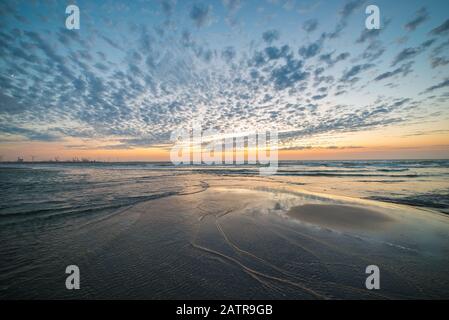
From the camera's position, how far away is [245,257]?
438cm

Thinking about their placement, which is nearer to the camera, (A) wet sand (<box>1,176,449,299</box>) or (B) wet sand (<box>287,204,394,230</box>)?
(A) wet sand (<box>1,176,449,299</box>)

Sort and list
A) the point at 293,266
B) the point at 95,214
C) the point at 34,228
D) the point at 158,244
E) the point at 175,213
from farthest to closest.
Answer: the point at 175,213 < the point at 95,214 < the point at 34,228 < the point at 158,244 < the point at 293,266

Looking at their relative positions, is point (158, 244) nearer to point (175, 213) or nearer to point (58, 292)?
point (58, 292)

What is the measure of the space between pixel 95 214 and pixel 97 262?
427 cm

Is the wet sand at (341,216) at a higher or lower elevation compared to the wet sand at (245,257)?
lower

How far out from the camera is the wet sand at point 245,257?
3.25m

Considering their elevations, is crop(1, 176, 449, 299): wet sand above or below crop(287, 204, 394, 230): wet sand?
above

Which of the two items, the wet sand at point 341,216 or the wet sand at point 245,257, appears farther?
the wet sand at point 341,216

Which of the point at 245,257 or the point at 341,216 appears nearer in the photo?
the point at 245,257

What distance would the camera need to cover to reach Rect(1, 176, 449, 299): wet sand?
3.25 m
